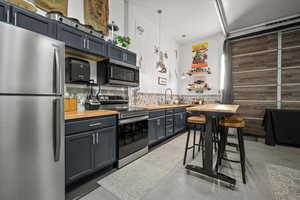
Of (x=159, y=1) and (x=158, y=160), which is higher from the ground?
(x=159, y=1)

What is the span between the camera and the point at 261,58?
12.0 feet

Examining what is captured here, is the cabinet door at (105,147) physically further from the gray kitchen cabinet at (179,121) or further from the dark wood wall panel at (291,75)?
the dark wood wall panel at (291,75)

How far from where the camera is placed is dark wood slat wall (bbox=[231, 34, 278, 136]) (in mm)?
3527

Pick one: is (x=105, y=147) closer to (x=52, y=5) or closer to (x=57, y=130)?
Answer: (x=57, y=130)

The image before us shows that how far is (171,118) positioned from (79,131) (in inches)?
96.7

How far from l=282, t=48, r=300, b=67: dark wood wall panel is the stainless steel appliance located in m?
5.01

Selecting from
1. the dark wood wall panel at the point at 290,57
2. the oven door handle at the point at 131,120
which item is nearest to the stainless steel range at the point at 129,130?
the oven door handle at the point at 131,120

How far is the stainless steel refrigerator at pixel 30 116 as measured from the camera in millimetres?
944

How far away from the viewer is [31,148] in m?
1.06

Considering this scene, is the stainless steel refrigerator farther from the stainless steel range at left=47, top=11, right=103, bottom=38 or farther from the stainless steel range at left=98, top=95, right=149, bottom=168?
the stainless steel range at left=98, top=95, right=149, bottom=168

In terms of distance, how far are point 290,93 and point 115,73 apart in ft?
15.0

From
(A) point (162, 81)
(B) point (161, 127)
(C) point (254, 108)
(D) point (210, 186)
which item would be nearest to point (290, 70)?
(C) point (254, 108)

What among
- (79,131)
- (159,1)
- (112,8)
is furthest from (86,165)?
(159,1)

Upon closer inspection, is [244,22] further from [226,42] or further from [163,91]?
[163,91]
